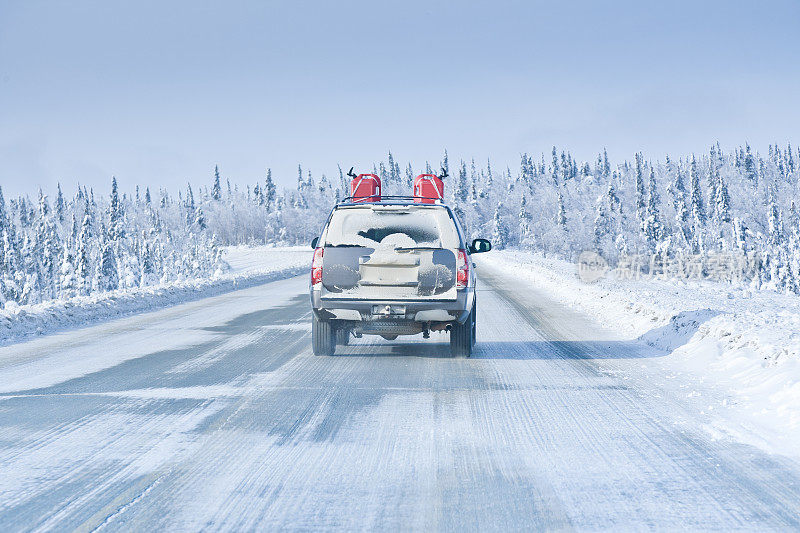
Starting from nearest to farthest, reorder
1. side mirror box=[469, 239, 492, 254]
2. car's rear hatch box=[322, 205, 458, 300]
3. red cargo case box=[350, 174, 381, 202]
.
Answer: car's rear hatch box=[322, 205, 458, 300], side mirror box=[469, 239, 492, 254], red cargo case box=[350, 174, 381, 202]

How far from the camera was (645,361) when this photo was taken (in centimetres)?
939

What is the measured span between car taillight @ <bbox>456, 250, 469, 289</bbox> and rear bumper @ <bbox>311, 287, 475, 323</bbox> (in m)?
0.09

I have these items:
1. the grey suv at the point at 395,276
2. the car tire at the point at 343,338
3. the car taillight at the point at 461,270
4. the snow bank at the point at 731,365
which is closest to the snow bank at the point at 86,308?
the car tire at the point at 343,338

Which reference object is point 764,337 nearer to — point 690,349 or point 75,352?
point 690,349

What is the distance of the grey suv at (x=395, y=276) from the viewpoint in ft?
29.1

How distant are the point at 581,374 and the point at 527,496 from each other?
4.45m

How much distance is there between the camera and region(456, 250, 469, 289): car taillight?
8961 millimetres

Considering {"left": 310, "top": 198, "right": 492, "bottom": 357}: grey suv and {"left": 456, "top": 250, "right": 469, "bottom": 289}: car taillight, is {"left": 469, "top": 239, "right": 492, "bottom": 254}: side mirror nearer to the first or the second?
{"left": 310, "top": 198, "right": 492, "bottom": 357}: grey suv

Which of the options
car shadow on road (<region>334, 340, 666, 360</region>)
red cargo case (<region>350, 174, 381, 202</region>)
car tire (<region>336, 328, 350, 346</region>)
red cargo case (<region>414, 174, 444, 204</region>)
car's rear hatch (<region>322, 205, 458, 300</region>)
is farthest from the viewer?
red cargo case (<region>414, 174, 444, 204</region>)

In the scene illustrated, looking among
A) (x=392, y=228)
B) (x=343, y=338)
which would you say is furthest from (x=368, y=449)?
(x=343, y=338)

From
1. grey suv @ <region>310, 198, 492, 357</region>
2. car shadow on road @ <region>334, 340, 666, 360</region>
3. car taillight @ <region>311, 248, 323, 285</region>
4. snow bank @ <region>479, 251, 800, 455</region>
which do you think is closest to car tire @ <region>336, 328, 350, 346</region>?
car shadow on road @ <region>334, 340, 666, 360</region>

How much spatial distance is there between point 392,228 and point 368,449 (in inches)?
191

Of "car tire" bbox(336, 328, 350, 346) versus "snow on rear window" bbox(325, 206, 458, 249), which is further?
"car tire" bbox(336, 328, 350, 346)

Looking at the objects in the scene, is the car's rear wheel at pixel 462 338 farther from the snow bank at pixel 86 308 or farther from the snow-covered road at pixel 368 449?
the snow bank at pixel 86 308
